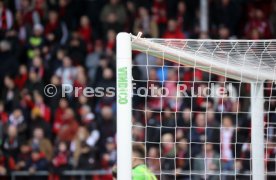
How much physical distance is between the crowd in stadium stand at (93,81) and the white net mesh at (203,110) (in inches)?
1.4

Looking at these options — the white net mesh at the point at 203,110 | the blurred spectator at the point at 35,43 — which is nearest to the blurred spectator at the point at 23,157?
the white net mesh at the point at 203,110

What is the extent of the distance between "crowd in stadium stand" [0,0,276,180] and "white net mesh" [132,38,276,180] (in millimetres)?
36

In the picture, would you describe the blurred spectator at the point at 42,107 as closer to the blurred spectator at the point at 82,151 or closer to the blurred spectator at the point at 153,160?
the blurred spectator at the point at 82,151

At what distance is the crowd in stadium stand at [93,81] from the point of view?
475 inches

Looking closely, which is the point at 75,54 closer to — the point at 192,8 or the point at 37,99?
the point at 37,99

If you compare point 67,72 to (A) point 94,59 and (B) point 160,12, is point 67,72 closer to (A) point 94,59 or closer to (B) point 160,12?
(A) point 94,59

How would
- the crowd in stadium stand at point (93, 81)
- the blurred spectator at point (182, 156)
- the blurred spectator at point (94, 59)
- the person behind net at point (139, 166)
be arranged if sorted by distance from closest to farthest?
the person behind net at point (139, 166)
the blurred spectator at point (182, 156)
the crowd in stadium stand at point (93, 81)
the blurred spectator at point (94, 59)

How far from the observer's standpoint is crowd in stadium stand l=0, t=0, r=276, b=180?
1205cm

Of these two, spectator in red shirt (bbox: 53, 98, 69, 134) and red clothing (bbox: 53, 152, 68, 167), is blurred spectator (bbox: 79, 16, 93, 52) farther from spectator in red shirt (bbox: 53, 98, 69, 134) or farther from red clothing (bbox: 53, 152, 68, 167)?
red clothing (bbox: 53, 152, 68, 167)

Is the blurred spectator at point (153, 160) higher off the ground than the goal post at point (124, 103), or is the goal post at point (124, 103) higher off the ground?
the goal post at point (124, 103)

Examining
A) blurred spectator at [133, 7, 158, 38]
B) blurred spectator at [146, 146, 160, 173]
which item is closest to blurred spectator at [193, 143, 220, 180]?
blurred spectator at [146, 146, 160, 173]

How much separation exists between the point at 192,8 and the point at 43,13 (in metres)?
3.18

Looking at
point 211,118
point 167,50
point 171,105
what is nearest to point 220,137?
point 211,118

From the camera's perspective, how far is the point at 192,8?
15.8 metres
